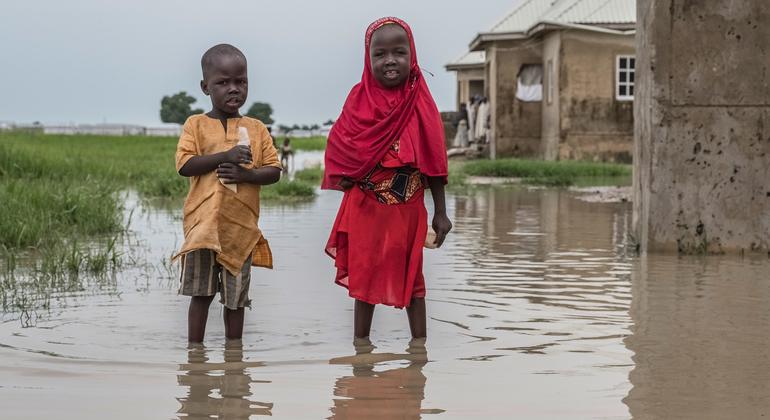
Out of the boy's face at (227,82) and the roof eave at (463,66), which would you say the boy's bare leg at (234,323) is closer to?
the boy's face at (227,82)

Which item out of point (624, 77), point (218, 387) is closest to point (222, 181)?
point (218, 387)

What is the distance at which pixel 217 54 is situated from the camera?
5.40 meters

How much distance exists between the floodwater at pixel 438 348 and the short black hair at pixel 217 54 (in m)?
1.21

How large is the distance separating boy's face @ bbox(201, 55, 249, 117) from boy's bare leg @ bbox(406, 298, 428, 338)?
1167 millimetres

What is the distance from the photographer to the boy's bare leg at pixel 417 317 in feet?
18.8

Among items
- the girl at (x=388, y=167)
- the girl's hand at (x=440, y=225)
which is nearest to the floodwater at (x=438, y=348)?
the girl at (x=388, y=167)

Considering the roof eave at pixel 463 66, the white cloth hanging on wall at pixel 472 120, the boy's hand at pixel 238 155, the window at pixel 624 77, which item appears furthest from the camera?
the roof eave at pixel 463 66

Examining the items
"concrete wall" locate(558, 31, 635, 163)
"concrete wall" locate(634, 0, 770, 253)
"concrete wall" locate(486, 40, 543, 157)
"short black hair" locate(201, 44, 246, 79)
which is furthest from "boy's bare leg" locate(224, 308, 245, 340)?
"concrete wall" locate(486, 40, 543, 157)

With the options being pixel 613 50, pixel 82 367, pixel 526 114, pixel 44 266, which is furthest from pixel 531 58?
pixel 82 367

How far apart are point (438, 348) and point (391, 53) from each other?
50.8 inches

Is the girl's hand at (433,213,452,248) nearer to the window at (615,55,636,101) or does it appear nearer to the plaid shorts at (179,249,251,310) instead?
the plaid shorts at (179,249,251,310)

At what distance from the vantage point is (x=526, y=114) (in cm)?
3120

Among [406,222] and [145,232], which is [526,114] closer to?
[145,232]

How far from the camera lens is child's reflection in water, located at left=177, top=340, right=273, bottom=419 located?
425 centimetres
